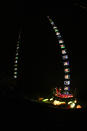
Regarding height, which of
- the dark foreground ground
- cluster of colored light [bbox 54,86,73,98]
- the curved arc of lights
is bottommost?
the dark foreground ground

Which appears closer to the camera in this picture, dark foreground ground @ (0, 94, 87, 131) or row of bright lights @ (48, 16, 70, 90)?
dark foreground ground @ (0, 94, 87, 131)

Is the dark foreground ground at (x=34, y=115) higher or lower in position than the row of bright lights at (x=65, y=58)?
lower

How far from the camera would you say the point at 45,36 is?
2146mm

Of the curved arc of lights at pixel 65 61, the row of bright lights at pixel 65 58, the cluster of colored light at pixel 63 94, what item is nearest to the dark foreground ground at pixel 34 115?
the cluster of colored light at pixel 63 94

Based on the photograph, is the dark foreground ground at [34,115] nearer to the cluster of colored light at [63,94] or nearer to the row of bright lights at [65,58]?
the cluster of colored light at [63,94]

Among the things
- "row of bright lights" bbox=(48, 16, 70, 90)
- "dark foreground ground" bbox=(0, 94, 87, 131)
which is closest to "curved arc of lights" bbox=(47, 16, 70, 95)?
"row of bright lights" bbox=(48, 16, 70, 90)

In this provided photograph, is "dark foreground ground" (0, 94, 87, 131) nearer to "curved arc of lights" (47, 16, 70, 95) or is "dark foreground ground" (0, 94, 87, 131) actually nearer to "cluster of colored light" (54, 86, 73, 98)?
"cluster of colored light" (54, 86, 73, 98)

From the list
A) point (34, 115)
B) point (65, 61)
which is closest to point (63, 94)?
point (65, 61)

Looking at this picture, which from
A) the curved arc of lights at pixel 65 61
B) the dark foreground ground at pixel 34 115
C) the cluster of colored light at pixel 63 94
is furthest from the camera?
the curved arc of lights at pixel 65 61

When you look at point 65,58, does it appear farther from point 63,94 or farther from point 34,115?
point 34,115

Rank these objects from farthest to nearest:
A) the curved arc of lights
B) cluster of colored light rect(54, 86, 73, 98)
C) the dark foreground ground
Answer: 1. the curved arc of lights
2. cluster of colored light rect(54, 86, 73, 98)
3. the dark foreground ground

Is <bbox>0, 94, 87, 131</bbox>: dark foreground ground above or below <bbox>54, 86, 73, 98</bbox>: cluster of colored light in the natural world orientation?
below

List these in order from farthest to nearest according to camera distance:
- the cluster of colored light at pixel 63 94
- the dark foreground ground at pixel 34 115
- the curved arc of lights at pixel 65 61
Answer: the curved arc of lights at pixel 65 61, the cluster of colored light at pixel 63 94, the dark foreground ground at pixel 34 115

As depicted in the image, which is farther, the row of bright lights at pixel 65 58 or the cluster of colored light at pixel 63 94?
the row of bright lights at pixel 65 58
